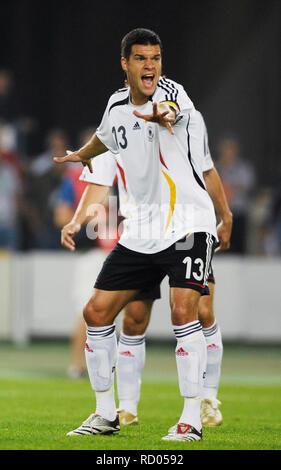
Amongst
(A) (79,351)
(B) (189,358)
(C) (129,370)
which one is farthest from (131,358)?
(A) (79,351)

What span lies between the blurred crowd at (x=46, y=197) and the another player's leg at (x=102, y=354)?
7322 mm

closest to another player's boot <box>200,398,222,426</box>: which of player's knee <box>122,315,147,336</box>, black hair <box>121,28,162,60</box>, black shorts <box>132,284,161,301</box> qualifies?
player's knee <box>122,315,147,336</box>

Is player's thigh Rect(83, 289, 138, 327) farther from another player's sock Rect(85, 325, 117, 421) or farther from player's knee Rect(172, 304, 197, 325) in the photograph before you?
player's knee Rect(172, 304, 197, 325)

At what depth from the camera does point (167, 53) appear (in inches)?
685

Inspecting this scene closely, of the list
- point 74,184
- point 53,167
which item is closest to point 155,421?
point 74,184

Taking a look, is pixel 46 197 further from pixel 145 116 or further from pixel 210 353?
pixel 145 116

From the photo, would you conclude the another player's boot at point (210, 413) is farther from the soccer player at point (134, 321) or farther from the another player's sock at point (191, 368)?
the another player's sock at point (191, 368)

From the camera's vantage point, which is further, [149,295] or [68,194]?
[68,194]

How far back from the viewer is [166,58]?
17.5m

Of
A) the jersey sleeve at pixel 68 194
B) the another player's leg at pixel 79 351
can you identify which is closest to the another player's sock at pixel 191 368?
the another player's leg at pixel 79 351

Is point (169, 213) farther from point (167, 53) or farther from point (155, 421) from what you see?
point (167, 53)

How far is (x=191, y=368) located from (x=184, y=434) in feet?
1.25

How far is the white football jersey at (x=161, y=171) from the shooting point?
6.18 meters

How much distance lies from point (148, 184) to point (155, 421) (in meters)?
1.90
